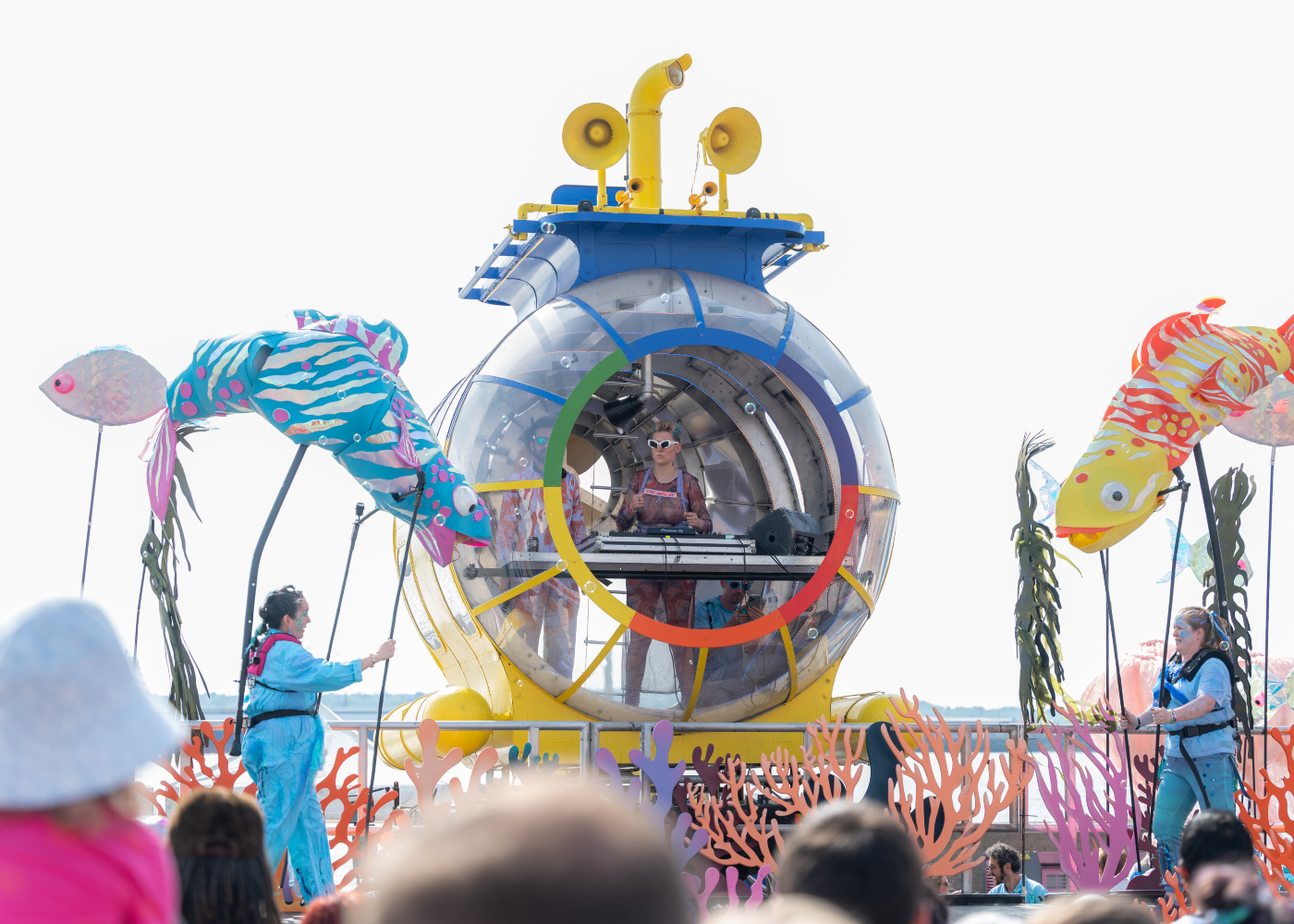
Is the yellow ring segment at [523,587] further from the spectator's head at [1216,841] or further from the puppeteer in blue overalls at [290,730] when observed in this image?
the spectator's head at [1216,841]

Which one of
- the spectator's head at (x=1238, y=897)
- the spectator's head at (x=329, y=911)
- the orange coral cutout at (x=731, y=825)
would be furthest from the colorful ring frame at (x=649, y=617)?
the spectator's head at (x=1238, y=897)

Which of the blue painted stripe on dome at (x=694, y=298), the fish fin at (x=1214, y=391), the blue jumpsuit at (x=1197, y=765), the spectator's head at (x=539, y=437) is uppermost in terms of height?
the blue painted stripe on dome at (x=694, y=298)

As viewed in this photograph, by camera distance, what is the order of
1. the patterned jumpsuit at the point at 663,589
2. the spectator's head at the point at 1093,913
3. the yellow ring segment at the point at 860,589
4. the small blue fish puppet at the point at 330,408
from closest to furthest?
the spectator's head at the point at 1093,913
the small blue fish puppet at the point at 330,408
the patterned jumpsuit at the point at 663,589
the yellow ring segment at the point at 860,589

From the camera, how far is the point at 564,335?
8461 mm

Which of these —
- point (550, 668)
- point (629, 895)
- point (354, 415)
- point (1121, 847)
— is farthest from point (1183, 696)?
point (629, 895)

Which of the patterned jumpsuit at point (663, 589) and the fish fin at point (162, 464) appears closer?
the fish fin at point (162, 464)

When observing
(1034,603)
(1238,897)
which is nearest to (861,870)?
(1238,897)

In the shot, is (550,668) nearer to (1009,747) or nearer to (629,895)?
(1009,747)

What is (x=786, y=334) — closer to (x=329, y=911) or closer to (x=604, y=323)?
(x=604, y=323)

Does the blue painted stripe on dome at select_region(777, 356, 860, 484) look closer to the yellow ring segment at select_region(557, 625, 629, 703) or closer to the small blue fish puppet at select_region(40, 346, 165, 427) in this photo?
the yellow ring segment at select_region(557, 625, 629, 703)

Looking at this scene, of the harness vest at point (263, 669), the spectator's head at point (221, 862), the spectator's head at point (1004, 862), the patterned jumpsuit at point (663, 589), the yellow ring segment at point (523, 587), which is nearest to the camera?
the spectator's head at point (221, 862)

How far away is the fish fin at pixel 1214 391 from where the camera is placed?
7.03m

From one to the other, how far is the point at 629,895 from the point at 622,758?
7.53m

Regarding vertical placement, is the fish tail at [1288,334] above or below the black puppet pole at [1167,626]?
above
